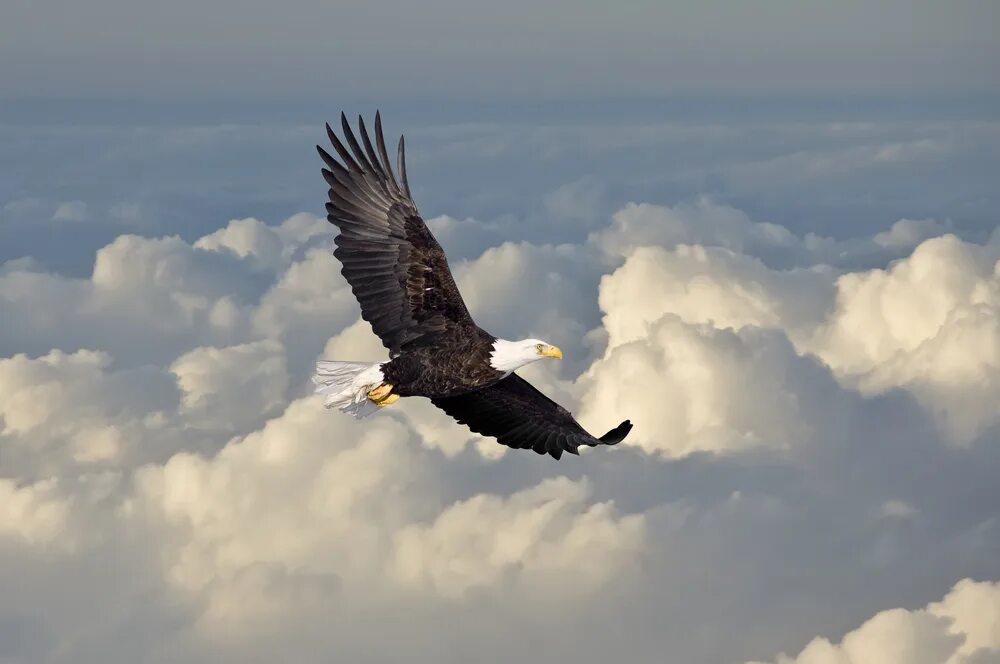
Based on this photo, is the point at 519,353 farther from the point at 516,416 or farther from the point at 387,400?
the point at 516,416

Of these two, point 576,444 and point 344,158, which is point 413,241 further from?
point 576,444

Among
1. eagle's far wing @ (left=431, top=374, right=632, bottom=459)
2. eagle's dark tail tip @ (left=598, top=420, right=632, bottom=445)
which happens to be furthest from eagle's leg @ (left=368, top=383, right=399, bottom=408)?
eagle's dark tail tip @ (left=598, top=420, right=632, bottom=445)

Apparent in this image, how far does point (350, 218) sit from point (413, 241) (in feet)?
3.84

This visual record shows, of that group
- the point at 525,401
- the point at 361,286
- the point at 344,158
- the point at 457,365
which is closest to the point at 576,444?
the point at 525,401

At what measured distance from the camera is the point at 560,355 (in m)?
18.6

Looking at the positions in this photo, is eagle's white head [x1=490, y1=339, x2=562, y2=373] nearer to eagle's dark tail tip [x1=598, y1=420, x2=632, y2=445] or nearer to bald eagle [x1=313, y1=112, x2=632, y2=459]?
bald eagle [x1=313, y1=112, x2=632, y2=459]

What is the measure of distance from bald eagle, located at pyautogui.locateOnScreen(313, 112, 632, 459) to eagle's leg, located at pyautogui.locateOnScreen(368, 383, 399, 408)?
16 mm

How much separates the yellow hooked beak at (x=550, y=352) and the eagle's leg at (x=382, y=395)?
270 centimetres

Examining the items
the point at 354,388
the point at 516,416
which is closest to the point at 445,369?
the point at 354,388

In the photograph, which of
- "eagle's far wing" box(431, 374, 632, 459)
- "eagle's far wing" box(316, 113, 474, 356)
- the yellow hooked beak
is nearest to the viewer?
the yellow hooked beak

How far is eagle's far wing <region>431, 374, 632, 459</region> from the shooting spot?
21.7 meters

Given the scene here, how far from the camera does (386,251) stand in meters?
20.5

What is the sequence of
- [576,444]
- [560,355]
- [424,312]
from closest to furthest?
[560,355]
[424,312]
[576,444]

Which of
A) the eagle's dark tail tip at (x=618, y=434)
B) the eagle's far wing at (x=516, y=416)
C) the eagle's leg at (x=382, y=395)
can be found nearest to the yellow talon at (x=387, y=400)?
the eagle's leg at (x=382, y=395)
